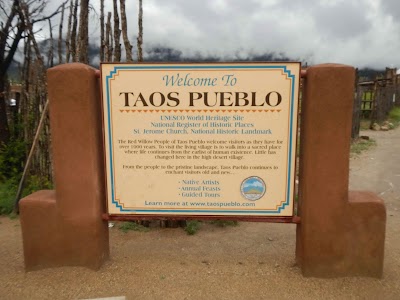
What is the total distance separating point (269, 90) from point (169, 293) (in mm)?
1878

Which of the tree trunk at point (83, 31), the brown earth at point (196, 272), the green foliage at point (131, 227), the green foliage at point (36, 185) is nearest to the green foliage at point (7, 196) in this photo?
the green foliage at point (36, 185)

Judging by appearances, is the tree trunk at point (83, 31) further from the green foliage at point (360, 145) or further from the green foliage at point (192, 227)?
the green foliage at point (360, 145)

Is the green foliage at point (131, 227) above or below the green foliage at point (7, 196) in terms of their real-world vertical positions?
below

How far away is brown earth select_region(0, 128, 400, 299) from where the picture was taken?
9.64 ft

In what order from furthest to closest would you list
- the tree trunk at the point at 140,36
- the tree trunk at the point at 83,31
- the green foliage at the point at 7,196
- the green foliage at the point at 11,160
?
1. the green foliage at the point at 11,160
2. the green foliage at the point at 7,196
3. the tree trunk at the point at 83,31
4. the tree trunk at the point at 140,36

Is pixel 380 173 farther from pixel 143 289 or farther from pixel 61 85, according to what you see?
pixel 61 85

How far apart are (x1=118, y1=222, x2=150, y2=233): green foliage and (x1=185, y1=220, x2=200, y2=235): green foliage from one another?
514mm

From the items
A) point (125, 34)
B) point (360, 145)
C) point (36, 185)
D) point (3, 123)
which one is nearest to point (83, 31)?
point (125, 34)

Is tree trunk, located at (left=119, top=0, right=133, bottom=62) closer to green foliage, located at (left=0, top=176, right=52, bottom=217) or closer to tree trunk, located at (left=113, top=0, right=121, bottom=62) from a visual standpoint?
tree trunk, located at (left=113, top=0, right=121, bottom=62)

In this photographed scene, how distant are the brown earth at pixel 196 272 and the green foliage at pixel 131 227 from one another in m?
0.07

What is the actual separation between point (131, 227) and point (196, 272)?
150 cm

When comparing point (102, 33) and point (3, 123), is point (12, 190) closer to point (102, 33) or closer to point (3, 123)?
point (3, 123)

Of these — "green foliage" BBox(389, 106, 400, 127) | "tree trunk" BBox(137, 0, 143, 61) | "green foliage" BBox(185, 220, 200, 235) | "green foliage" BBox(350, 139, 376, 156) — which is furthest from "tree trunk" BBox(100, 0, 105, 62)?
"green foliage" BBox(389, 106, 400, 127)

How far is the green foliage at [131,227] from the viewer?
4.47m
